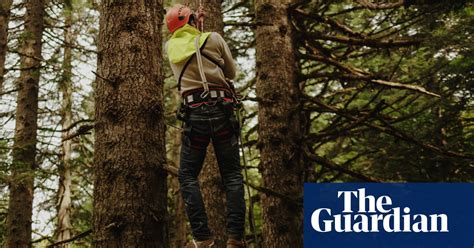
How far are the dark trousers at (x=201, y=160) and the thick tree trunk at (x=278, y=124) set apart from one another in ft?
7.80

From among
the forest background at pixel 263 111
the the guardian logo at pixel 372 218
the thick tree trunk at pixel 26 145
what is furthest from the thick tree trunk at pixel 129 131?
the thick tree trunk at pixel 26 145

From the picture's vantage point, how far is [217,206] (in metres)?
7.38

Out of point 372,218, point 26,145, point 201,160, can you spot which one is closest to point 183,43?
point 201,160

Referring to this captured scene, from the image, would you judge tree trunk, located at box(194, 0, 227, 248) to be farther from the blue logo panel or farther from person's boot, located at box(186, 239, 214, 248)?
person's boot, located at box(186, 239, 214, 248)

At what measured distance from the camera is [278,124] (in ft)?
25.3

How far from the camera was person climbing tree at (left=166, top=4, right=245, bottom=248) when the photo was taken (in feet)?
16.0

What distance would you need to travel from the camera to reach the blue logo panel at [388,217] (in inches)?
324

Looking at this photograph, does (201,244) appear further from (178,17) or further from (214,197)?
(214,197)

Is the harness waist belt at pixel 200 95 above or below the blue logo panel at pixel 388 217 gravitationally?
above

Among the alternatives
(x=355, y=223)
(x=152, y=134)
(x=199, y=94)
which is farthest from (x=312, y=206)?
(x=152, y=134)

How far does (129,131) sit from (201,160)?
1039 mm

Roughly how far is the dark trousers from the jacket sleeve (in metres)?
0.43

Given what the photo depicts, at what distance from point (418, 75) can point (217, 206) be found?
5899mm

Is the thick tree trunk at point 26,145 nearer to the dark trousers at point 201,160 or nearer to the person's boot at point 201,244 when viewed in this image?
the dark trousers at point 201,160
